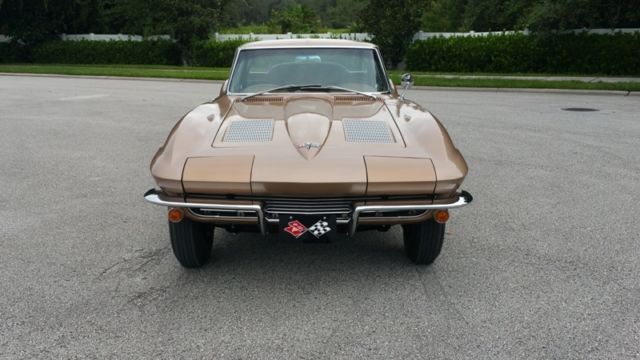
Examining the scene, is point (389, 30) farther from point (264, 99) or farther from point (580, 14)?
point (264, 99)

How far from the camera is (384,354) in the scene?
2.73 m

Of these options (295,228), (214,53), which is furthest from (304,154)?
(214,53)

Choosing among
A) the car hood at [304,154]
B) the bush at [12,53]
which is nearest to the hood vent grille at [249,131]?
the car hood at [304,154]

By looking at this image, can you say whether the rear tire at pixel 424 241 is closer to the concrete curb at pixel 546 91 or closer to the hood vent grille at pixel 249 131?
the hood vent grille at pixel 249 131

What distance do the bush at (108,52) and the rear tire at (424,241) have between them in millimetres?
26815

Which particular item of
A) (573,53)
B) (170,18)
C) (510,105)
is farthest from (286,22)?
(510,105)

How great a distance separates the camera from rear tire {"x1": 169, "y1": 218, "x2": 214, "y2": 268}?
344 centimetres

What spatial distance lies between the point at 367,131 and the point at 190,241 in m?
1.38

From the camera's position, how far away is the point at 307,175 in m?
2.99

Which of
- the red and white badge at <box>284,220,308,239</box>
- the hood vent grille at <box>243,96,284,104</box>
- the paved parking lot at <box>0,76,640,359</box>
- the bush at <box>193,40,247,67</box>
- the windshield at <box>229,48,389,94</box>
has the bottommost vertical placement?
the bush at <box>193,40,247,67</box>

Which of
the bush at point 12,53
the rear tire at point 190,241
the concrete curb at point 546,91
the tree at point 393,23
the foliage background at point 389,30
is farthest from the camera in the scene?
the bush at point 12,53

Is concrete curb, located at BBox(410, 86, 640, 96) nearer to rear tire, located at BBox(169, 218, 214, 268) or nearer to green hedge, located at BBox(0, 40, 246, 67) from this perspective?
green hedge, located at BBox(0, 40, 246, 67)

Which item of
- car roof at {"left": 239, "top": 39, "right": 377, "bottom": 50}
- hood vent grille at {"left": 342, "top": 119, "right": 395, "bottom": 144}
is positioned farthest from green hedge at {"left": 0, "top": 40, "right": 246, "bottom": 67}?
hood vent grille at {"left": 342, "top": 119, "right": 395, "bottom": 144}

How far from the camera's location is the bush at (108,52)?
28312 mm
